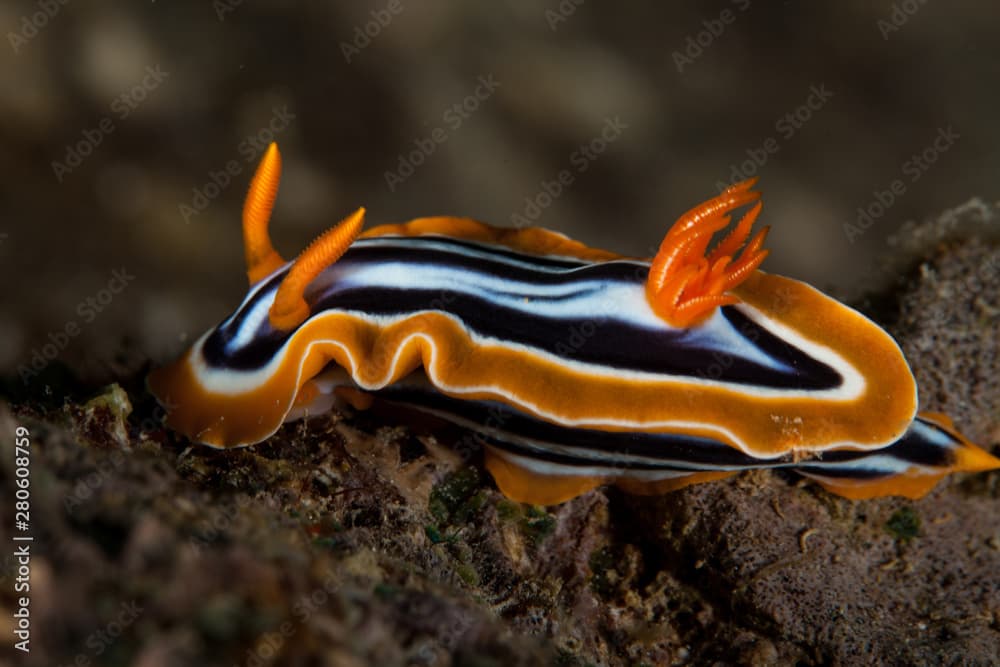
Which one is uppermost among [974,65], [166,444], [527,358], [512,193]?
[974,65]

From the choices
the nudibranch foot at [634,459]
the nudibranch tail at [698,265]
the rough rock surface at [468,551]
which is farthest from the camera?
the nudibranch foot at [634,459]

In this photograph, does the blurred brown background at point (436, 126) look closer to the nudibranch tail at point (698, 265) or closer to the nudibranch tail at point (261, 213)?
the nudibranch tail at point (261, 213)

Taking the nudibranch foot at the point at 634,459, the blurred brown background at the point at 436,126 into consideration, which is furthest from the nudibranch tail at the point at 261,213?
the blurred brown background at the point at 436,126

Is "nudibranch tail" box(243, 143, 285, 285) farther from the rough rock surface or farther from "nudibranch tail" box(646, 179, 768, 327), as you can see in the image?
"nudibranch tail" box(646, 179, 768, 327)

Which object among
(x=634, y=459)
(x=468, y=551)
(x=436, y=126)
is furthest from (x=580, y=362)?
(x=436, y=126)

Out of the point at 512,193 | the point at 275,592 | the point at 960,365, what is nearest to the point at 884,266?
the point at 960,365

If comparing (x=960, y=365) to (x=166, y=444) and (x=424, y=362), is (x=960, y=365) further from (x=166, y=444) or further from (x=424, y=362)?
(x=166, y=444)

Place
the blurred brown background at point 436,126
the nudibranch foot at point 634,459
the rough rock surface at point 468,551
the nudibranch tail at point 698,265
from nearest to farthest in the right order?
the rough rock surface at point 468,551
the nudibranch tail at point 698,265
the nudibranch foot at point 634,459
the blurred brown background at point 436,126

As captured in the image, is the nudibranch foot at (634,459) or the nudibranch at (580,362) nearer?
the nudibranch at (580,362)
